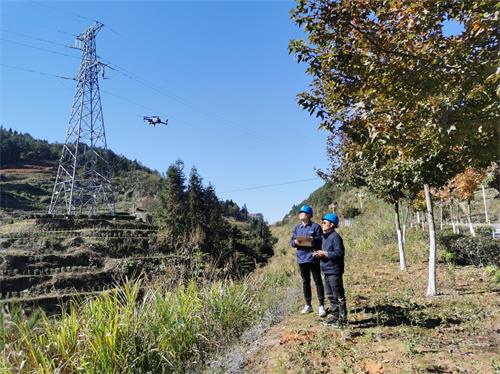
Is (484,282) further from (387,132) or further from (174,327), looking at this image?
(174,327)

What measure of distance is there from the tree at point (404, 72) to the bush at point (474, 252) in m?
7.90

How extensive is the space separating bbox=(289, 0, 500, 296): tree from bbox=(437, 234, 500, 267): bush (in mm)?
7903

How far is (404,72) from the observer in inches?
154

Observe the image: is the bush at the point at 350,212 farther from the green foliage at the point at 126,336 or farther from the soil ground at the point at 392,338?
the green foliage at the point at 126,336

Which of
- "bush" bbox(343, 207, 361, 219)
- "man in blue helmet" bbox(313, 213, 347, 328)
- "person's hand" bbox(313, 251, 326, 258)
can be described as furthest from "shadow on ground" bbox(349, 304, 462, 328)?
"bush" bbox(343, 207, 361, 219)

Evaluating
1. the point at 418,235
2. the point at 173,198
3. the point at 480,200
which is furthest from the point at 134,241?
the point at 480,200

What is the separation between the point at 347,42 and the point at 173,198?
41.5m

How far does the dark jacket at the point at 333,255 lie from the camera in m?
5.25

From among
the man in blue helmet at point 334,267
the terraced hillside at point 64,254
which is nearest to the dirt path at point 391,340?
the man in blue helmet at point 334,267

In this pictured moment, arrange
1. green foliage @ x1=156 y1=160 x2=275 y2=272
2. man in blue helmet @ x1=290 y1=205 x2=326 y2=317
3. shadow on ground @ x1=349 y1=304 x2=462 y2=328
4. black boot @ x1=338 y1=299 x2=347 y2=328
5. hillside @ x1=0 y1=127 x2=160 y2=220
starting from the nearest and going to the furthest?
black boot @ x1=338 y1=299 x2=347 y2=328 < shadow on ground @ x1=349 y1=304 x2=462 y2=328 < man in blue helmet @ x1=290 y1=205 x2=326 y2=317 < green foliage @ x1=156 y1=160 x2=275 y2=272 < hillside @ x1=0 y1=127 x2=160 y2=220

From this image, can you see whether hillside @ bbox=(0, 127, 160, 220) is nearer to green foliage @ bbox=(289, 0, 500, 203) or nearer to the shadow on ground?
the shadow on ground

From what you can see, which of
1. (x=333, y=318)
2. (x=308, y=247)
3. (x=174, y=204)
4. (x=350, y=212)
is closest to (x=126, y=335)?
(x=333, y=318)

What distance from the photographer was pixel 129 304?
15.9ft

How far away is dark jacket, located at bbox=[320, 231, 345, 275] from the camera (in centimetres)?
525
